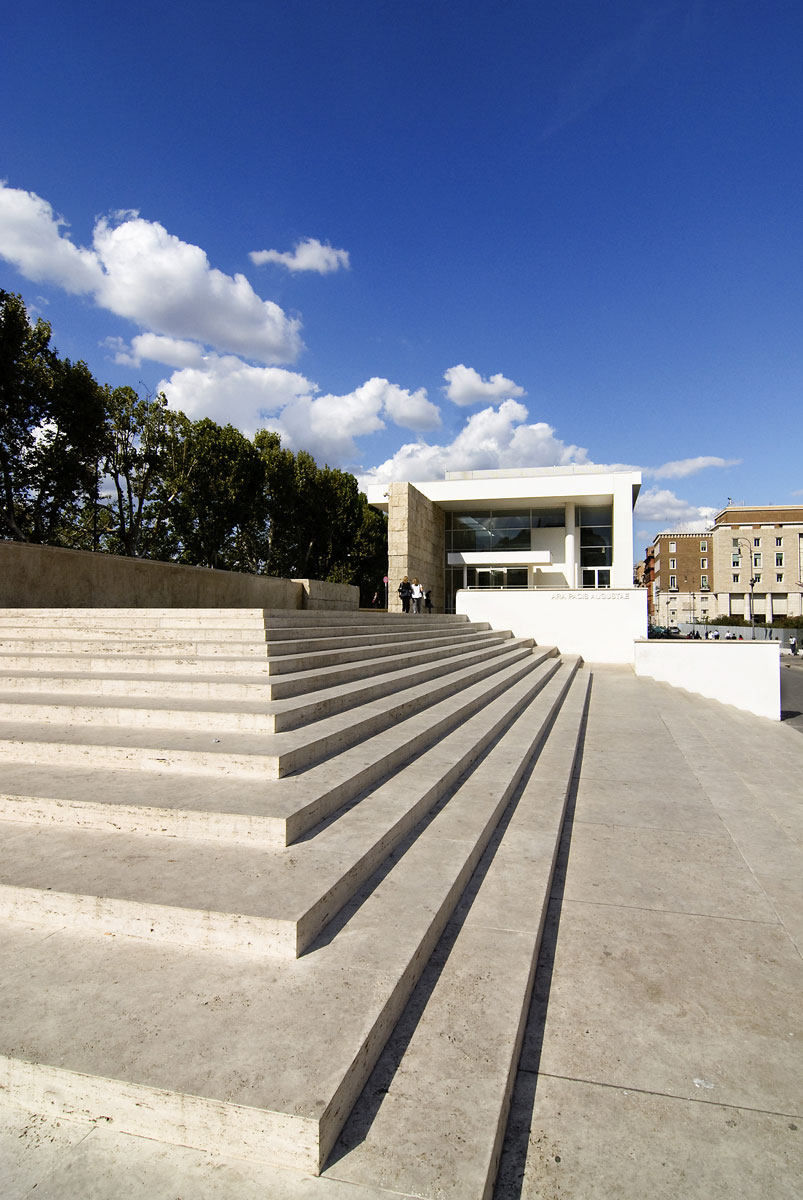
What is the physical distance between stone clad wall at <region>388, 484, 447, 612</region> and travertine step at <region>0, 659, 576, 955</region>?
79.5ft

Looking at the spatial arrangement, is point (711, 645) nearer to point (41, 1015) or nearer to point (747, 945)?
point (747, 945)

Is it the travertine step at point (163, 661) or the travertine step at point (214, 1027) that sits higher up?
the travertine step at point (163, 661)

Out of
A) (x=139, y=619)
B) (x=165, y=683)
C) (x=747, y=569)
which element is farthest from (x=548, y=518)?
(x=747, y=569)

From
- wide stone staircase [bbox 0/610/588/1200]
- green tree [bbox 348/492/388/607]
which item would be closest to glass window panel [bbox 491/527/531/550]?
green tree [bbox 348/492/388/607]

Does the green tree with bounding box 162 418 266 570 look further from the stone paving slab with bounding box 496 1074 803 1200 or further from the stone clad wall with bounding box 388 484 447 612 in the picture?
the stone paving slab with bounding box 496 1074 803 1200

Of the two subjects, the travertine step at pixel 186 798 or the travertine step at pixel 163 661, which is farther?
the travertine step at pixel 163 661

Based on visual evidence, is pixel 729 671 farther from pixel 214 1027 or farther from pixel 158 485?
pixel 158 485

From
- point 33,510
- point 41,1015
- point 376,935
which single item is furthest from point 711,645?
point 33,510

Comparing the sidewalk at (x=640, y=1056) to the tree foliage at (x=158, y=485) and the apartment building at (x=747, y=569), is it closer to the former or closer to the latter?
the tree foliage at (x=158, y=485)

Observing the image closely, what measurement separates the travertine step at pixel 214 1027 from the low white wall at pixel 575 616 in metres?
19.6

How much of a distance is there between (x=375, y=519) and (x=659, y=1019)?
150ft

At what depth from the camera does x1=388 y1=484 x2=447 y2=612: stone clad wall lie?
28484 millimetres

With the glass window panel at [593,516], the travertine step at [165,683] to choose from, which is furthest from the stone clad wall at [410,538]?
the travertine step at [165,683]

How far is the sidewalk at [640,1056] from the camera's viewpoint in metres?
1.87
